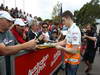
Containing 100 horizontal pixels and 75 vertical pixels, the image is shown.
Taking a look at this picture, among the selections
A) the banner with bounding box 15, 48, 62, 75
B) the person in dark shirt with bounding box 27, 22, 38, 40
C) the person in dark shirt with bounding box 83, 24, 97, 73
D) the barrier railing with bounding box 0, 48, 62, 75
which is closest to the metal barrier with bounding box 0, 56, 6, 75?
the barrier railing with bounding box 0, 48, 62, 75

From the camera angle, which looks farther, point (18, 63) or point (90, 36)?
point (90, 36)

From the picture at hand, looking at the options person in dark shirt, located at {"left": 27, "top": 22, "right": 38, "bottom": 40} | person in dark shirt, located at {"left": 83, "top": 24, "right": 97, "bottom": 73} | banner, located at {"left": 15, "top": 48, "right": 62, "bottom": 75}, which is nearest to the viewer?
banner, located at {"left": 15, "top": 48, "right": 62, "bottom": 75}

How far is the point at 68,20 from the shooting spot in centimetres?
628

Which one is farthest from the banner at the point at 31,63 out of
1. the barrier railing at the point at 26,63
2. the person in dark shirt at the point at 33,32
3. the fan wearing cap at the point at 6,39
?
the person in dark shirt at the point at 33,32

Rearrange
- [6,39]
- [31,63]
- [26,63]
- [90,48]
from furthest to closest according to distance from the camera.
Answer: [90,48] < [31,63] < [26,63] < [6,39]

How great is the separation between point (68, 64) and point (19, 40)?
4.29ft

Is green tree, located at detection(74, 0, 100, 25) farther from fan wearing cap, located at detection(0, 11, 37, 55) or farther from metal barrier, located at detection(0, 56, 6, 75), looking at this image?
metal barrier, located at detection(0, 56, 6, 75)

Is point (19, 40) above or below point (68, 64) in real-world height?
above

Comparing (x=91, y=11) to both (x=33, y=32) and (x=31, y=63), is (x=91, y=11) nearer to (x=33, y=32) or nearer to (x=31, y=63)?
(x=33, y=32)

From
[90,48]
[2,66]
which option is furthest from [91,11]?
[2,66]

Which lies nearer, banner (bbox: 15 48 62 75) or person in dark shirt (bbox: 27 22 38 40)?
banner (bbox: 15 48 62 75)

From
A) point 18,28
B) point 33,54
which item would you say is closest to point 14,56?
point 33,54

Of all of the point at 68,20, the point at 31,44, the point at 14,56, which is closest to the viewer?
the point at 14,56

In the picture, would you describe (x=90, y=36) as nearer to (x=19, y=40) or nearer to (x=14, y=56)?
(x=19, y=40)
